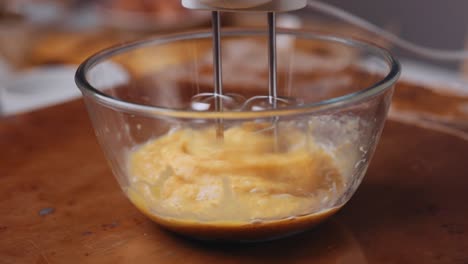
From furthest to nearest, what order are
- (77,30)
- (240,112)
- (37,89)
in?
1. (77,30)
2. (37,89)
3. (240,112)

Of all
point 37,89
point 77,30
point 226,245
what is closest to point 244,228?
point 226,245

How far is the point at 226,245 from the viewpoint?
46 centimetres

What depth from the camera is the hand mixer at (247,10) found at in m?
0.45

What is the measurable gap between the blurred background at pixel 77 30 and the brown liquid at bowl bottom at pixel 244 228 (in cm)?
61

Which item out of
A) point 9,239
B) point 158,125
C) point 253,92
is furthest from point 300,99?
point 9,239

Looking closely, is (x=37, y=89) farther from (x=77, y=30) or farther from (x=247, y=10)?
(x=247, y=10)

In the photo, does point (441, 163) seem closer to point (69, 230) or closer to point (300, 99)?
point (300, 99)

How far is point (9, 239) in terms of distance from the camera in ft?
1.58

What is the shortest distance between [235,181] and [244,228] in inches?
1.4

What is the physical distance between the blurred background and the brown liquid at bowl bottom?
61cm

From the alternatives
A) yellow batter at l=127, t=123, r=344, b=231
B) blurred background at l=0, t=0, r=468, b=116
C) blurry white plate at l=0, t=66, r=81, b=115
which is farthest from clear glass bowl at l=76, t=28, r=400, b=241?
blurred background at l=0, t=0, r=468, b=116

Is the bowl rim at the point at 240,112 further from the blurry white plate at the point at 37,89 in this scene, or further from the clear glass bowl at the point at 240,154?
the blurry white plate at the point at 37,89

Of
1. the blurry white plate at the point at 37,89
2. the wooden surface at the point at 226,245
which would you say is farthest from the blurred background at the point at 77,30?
the wooden surface at the point at 226,245

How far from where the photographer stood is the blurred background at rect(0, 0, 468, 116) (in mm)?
1098
